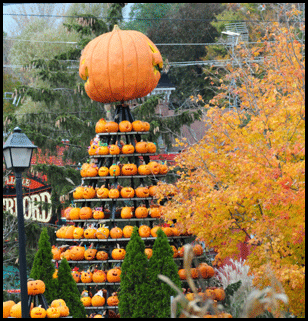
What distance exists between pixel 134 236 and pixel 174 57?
26780 mm

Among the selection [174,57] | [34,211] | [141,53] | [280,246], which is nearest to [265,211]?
[280,246]

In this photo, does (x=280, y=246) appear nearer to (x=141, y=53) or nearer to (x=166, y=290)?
(x=166, y=290)

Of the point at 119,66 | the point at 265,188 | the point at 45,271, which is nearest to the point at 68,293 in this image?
the point at 45,271

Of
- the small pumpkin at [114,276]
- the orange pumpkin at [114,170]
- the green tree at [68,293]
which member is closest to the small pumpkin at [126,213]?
the orange pumpkin at [114,170]

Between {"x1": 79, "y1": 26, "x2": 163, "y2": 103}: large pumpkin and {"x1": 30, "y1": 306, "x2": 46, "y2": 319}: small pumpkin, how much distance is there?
5029 mm

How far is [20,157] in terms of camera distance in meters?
6.64

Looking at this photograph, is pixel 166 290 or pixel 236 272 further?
pixel 236 272

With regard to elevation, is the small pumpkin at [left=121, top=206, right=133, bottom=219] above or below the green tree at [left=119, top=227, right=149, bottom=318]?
above

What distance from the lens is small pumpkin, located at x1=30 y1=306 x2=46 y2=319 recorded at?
7043 mm

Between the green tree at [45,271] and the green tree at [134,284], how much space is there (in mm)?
1264

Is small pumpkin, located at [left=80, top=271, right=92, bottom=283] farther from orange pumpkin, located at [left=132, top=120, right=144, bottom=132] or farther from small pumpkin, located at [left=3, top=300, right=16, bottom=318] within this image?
orange pumpkin, located at [left=132, top=120, right=144, bottom=132]

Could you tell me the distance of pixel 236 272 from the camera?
11.6 metres

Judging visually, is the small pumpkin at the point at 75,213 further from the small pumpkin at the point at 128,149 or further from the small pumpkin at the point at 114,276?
the small pumpkin at the point at 128,149

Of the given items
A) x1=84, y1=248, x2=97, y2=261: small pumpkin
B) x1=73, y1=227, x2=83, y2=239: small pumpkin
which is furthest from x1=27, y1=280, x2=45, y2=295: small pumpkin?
x1=73, y1=227, x2=83, y2=239: small pumpkin
